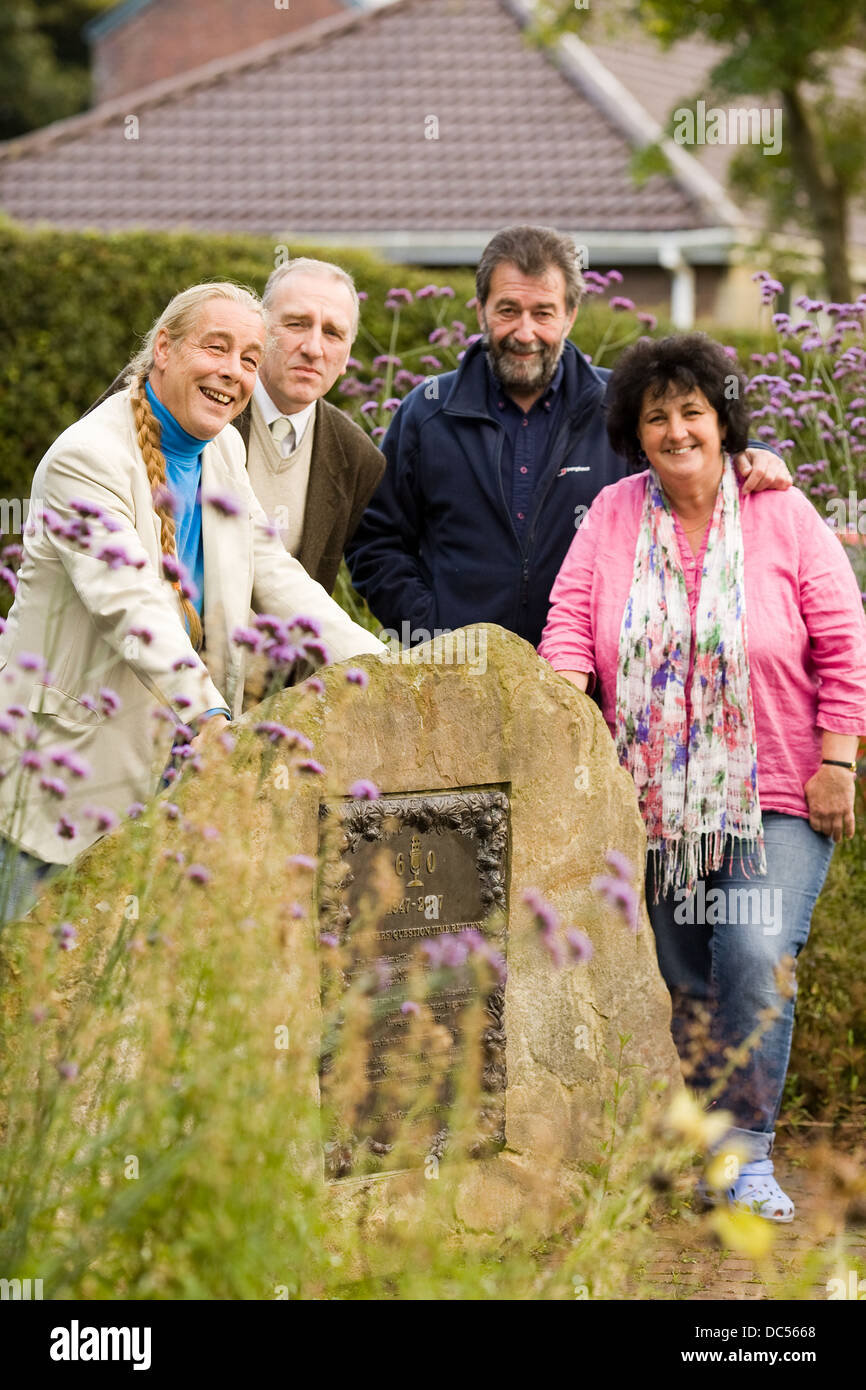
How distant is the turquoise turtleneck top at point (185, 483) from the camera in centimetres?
370

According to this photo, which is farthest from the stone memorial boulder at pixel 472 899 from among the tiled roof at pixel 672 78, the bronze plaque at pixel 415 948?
the tiled roof at pixel 672 78

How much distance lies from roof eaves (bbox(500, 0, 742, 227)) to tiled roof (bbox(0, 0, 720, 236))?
0.10 m

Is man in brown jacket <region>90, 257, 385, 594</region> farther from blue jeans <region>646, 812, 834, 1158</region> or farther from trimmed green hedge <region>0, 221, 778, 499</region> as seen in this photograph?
trimmed green hedge <region>0, 221, 778, 499</region>

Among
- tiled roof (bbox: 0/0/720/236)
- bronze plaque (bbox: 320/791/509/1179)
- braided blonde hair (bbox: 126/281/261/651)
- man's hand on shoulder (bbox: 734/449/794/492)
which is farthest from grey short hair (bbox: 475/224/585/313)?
tiled roof (bbox: 0/0/720/236)

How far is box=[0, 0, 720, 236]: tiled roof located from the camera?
17.6 metres

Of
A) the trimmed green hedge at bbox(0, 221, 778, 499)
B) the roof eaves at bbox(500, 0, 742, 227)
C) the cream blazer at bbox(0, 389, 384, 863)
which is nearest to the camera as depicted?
the cream blazer at bbox(0, 389, 384, 863)

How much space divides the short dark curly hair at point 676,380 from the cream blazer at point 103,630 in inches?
43.9

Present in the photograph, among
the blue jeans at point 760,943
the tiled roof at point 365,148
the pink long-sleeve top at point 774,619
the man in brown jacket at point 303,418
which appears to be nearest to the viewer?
the pink long-sleeve top at point 774,619

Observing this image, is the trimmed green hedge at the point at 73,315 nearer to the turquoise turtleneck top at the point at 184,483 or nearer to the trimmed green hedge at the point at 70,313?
the trimmed green hedge at the point at 70,313

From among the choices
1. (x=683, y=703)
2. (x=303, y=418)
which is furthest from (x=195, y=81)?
(x=683, y=703)

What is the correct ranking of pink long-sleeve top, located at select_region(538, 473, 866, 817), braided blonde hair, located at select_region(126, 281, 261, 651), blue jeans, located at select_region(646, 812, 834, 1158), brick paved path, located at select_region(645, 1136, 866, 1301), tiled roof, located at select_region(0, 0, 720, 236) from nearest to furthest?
braided blonde hair, located at select_region(126, 281, 261, 651) → brick paved path, located at select_region(645, 1136, 866, 1301) → pink long-sleeve top, located at select_region(538, 473, 866, 817) → blue jeans, located at select_region(646, 812, 834, 1158) → tiled roof, located at select_region(0, 0, 720, 236)

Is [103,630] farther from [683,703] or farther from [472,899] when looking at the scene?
[683,703]

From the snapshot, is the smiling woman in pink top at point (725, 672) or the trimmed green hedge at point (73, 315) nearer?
the smiling woman in pink top at point (725, 672)

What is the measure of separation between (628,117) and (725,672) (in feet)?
49.9
